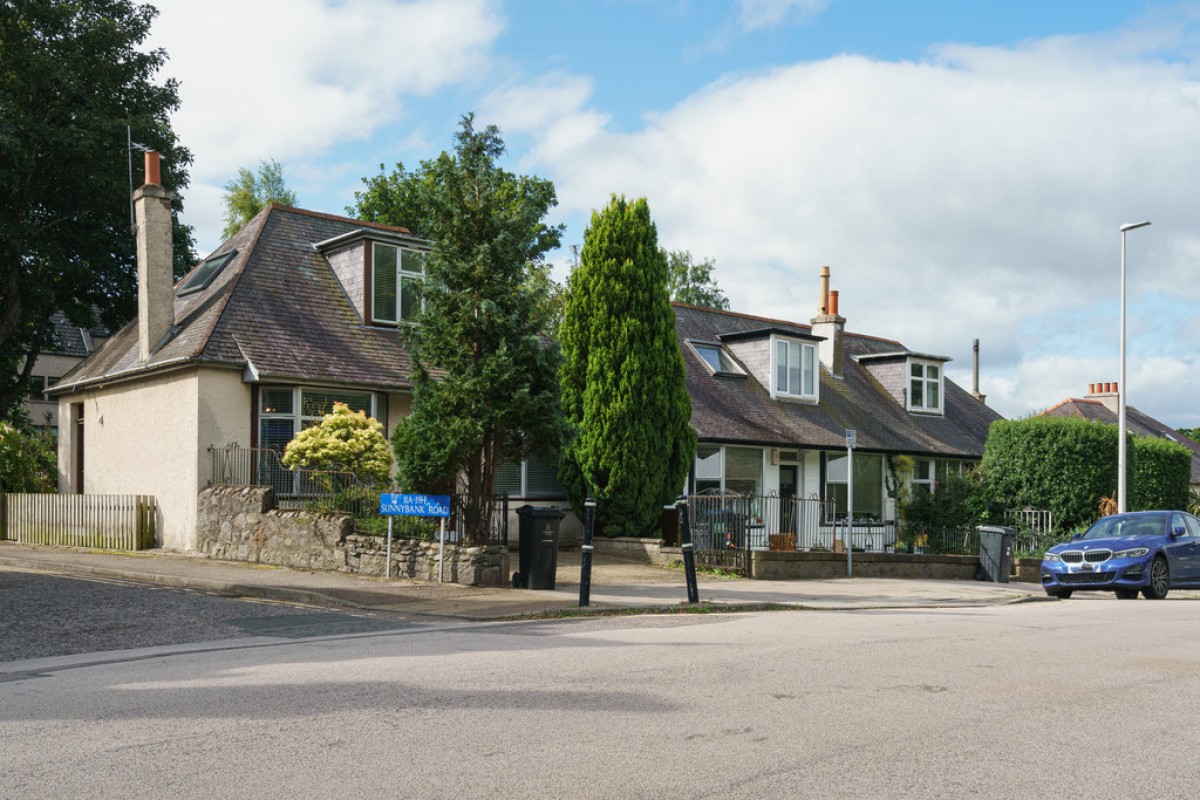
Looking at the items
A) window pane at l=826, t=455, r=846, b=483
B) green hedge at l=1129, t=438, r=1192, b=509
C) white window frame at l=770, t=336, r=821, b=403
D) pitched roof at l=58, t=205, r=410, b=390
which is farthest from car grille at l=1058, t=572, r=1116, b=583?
green hedge at l=1129, t=438, r=1192, b=509

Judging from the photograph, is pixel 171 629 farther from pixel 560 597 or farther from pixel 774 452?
pixel 774 452

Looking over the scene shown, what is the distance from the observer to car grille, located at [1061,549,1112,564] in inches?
732

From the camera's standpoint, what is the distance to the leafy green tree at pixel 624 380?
2350cm

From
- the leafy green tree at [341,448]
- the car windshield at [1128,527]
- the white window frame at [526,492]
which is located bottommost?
the car windshield at [1128,527]

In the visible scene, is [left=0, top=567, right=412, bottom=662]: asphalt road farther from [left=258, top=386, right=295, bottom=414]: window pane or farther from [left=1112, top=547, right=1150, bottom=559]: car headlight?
[left=1112, top=547, right=1150, bottom=559]: car headlight

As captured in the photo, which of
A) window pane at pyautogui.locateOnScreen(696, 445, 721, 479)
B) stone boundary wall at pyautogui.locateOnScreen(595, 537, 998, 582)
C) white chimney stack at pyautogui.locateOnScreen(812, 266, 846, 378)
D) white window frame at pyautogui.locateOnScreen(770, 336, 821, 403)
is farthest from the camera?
white chimney stack at pyautogui.locateOnScreen(812, 266, 846, 378)

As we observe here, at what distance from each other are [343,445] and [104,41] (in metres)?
18.1

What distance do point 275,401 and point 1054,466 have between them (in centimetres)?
2038

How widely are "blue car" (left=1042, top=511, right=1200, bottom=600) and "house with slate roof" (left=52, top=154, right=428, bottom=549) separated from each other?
12319 mm

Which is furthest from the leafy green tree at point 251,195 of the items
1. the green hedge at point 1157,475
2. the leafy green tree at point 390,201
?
the green hedge at point 1157,475

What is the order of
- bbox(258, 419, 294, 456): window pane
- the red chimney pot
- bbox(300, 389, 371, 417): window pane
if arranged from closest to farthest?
1. bbox(258, 419, 294, 456): window pane
2. bbox(300, 389, 371, 417): window pane
3. the red chimney pot

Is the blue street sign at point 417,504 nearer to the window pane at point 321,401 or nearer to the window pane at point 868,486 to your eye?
the window pane at point 321,401

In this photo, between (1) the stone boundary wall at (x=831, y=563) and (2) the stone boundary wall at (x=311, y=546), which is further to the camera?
(1) the stone boundary wall at (x=831, y=563)

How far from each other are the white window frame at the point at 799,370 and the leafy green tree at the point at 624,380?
8086mm
